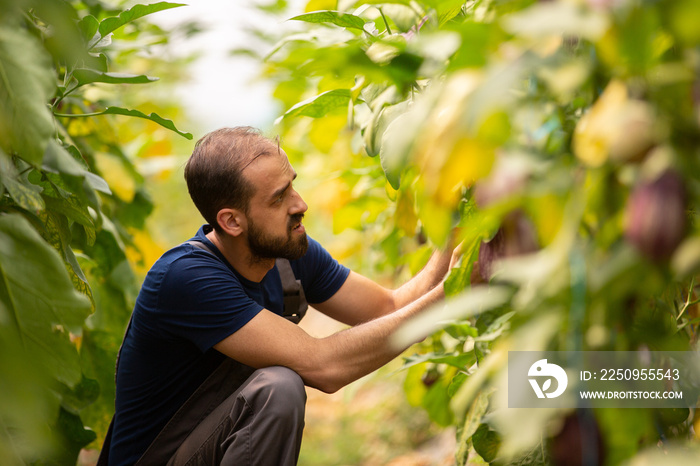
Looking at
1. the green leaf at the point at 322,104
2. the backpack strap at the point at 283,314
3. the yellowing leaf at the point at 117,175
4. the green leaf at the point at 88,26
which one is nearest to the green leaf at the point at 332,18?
the green leaf at the point at 322,104

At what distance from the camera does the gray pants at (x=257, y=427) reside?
56.7 inches

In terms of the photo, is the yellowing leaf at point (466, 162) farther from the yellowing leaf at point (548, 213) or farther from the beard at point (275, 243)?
the beard at point (275, 243)

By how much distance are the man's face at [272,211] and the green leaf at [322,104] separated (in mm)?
430

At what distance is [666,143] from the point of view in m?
0.52

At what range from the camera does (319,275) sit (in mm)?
1977

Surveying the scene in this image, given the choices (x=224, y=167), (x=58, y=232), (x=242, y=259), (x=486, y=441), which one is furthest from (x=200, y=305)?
(x=486, y=441)

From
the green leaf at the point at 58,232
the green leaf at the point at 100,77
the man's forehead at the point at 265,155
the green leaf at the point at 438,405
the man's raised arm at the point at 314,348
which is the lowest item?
the green leaf at the point at 438,405

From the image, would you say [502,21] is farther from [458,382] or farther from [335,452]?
[335,452]

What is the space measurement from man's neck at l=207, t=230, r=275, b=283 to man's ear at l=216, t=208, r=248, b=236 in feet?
0.10

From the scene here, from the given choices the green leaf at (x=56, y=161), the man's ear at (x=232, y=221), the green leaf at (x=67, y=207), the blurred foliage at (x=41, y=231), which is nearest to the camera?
the blurred foliage at (x=41, y=231)

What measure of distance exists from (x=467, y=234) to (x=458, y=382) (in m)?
0.61

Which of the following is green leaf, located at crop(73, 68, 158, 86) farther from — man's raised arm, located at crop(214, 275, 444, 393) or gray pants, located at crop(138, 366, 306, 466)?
gray pants, located at crop(138, 366, 306, 466)

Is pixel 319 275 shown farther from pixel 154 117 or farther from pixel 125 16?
pixel 125 16

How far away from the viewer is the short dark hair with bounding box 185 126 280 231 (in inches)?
66.3
